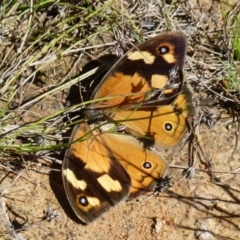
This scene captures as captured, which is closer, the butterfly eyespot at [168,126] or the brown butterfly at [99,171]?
the brown butterfly at [99,171]

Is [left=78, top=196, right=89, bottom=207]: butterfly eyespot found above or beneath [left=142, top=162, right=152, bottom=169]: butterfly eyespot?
above

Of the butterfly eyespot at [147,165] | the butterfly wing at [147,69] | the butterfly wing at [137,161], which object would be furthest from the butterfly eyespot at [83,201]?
the butterfly wing at [147,69]

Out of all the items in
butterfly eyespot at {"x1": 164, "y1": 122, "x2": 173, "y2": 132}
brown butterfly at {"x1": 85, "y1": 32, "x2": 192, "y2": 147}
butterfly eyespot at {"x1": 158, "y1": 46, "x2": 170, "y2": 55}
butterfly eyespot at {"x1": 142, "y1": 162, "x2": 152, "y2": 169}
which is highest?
butterfly eyespot at {"x1": 158, "y1": 46, "x2": 170, "y2": 55}

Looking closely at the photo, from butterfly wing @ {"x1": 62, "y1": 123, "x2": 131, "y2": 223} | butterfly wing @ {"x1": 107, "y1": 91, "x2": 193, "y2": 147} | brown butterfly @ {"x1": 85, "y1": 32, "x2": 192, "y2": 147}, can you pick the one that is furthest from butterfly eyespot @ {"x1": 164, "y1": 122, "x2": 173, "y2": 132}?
→ butterfly wing @ {"x1": 62, "y1": 123, "x2": 131, "y2": 223}

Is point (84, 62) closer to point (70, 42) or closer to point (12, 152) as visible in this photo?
point (70, 42)

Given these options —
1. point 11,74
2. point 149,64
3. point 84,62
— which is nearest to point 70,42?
point 84,62

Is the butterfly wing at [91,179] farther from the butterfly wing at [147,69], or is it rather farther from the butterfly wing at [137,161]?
the butterfly wing at [147,69]

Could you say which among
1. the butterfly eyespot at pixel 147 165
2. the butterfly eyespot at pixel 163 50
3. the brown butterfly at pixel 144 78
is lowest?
the butterfly eyespot at pixel 147 165

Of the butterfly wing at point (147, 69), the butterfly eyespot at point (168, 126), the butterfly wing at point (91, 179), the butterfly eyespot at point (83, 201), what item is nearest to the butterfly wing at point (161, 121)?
the butterfly eyespot at point (168, 126)

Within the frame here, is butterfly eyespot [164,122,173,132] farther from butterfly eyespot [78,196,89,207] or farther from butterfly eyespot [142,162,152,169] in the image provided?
butterfly eyespot [78,196,89,207]

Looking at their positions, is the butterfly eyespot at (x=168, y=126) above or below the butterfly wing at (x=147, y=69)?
below

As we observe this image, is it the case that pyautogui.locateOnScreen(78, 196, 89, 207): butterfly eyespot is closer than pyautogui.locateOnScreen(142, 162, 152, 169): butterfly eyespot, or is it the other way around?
pyautogui.locateOnScreen(78, 196, 89, 207): butterfly eyespot
